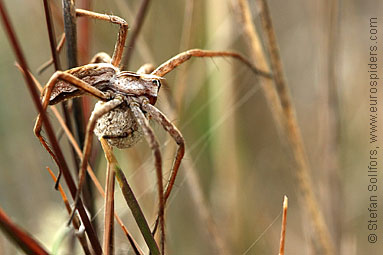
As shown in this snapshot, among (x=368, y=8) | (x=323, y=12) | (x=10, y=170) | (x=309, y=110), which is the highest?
(x=323, y=12)

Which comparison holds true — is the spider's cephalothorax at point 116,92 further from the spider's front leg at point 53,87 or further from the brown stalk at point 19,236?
the brown stalk at point 19,236

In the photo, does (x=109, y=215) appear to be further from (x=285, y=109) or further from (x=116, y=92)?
(x=285, y=109)

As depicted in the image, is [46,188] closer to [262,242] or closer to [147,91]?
[262,242]

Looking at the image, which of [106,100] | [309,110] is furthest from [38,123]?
[309,110]

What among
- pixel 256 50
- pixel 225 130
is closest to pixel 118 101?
Answer: pixel 256 50

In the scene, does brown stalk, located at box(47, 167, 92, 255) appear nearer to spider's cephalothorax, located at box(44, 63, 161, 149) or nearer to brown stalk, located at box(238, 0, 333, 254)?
spider's cephalothorax, located at box(44, 63, 161, 149)

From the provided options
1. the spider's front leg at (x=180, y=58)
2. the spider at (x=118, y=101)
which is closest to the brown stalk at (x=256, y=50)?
the spider's front leg at (x=180, y=58)
